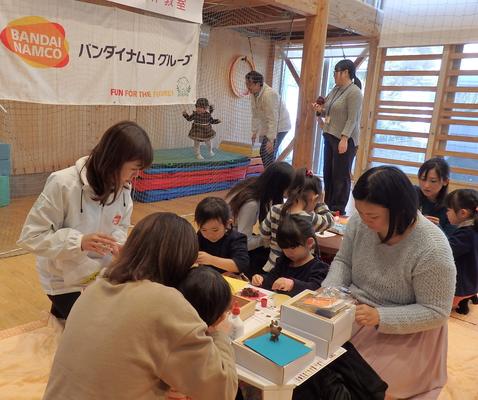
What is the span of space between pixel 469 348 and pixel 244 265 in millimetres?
1324

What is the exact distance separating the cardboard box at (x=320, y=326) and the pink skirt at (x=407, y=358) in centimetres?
22

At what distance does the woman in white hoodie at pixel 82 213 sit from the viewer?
5.50 feet

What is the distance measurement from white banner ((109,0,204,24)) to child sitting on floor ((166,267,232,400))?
263 cm

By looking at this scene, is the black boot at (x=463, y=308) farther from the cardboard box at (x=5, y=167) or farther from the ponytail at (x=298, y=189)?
the cardboard box at (x=5, y=167)

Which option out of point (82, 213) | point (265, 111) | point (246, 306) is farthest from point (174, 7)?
point (246, 306)

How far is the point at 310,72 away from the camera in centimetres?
442

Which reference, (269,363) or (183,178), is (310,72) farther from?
(269,363)

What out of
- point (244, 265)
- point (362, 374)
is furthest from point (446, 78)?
point (362, 374)

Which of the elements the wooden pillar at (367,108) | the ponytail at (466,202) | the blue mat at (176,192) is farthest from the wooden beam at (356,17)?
the ponytail at (466,202)

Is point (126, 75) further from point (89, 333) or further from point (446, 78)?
point (446, 78)

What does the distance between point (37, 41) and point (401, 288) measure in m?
2.72

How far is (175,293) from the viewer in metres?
0.96

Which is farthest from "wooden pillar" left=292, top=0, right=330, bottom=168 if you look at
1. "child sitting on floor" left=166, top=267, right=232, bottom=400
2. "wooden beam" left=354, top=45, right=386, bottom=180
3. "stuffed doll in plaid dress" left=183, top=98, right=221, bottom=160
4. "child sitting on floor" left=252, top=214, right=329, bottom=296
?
"child sitting on floor" left=166, top=267, right=232, bottom=400

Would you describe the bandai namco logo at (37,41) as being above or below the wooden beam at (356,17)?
below
